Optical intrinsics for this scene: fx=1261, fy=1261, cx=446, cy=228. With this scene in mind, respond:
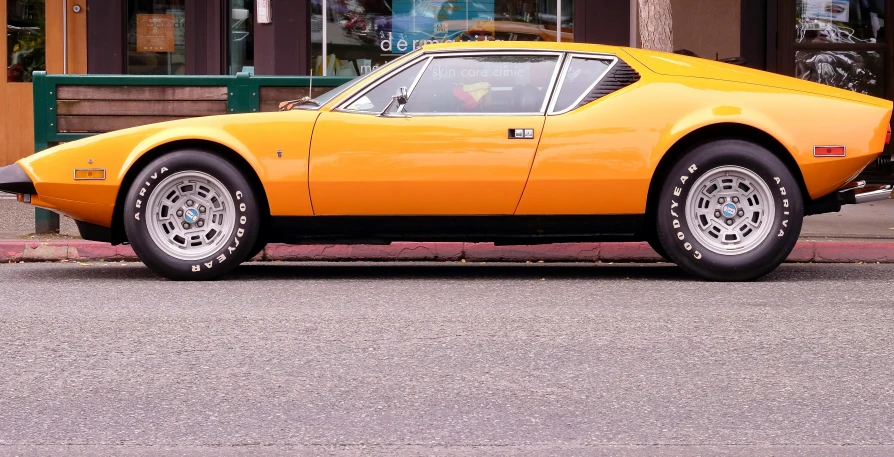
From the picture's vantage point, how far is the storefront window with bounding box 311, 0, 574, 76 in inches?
545

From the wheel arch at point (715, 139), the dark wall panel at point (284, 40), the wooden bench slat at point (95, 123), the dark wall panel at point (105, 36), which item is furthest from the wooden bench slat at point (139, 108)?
the dark wall panel at point (105, 36)

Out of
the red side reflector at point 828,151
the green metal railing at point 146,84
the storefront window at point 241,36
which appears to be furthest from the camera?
the storefront window at point 241,36

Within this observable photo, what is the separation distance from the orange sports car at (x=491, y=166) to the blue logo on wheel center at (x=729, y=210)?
13 mm

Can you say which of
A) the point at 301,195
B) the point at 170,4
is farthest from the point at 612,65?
the point at 170,4

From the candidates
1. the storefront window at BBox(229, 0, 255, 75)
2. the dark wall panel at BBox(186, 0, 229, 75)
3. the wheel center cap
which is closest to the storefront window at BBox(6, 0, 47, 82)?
the dark wall panel at BBox(186, 0, 229, 75)

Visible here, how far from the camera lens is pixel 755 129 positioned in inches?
282

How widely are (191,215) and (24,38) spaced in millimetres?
8442

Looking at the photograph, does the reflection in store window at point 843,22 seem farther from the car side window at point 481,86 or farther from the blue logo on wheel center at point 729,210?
the car side window at point 481,86

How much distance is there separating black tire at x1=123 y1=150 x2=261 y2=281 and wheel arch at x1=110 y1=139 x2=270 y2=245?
0.20ft

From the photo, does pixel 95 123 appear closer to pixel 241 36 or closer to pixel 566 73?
pixel 566 73

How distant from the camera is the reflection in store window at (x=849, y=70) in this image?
13.9 metres

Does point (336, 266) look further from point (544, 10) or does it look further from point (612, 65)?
point (544, 10)

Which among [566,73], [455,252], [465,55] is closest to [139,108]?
[455,252]

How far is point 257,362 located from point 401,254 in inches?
150
